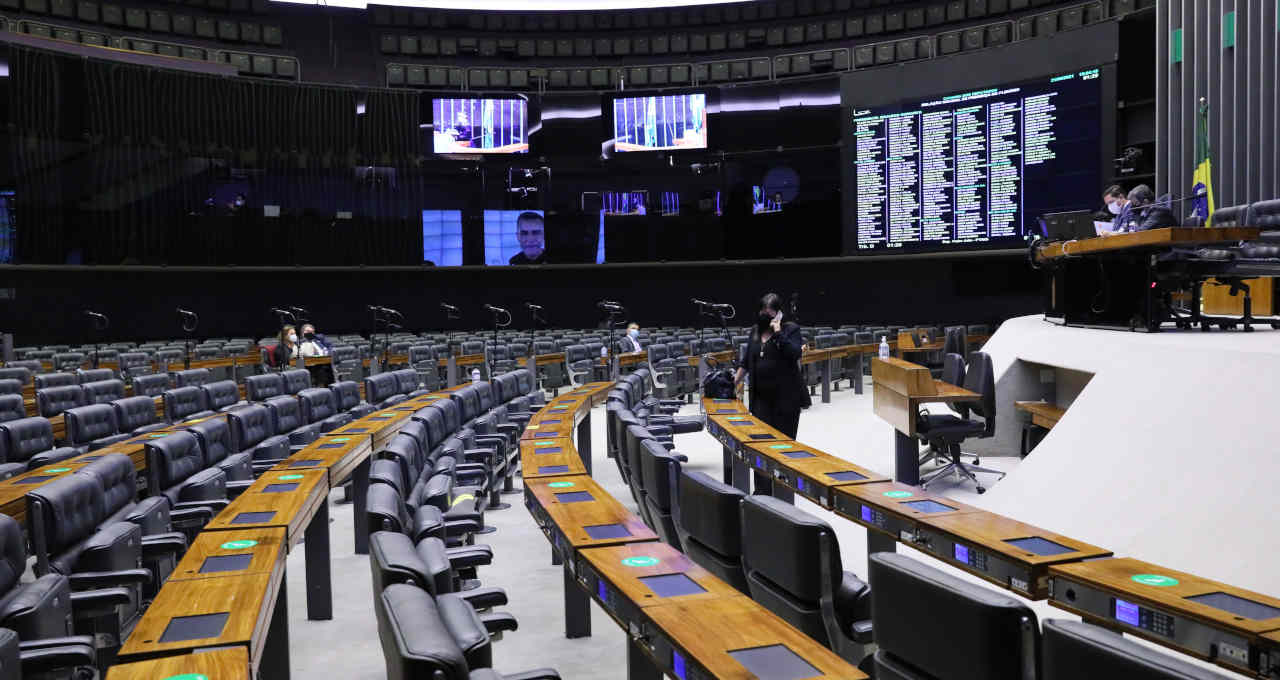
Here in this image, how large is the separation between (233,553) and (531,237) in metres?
16.9

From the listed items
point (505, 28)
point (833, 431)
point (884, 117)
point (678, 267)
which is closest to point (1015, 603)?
point (833, 431)

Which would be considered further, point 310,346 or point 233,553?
point 310,346

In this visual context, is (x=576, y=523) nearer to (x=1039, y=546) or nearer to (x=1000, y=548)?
(x=1000, y=548)

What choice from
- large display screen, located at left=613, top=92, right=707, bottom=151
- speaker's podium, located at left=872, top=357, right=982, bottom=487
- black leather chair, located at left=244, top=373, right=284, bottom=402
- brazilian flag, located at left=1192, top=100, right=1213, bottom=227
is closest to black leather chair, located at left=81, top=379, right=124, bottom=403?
black leather chair, located at left=244, top=373, right=284, bottom=402

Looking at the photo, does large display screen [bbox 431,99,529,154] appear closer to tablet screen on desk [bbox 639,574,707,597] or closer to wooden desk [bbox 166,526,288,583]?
wooden desk [bbox 166,526,288,583]

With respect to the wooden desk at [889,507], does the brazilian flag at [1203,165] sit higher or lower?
higher

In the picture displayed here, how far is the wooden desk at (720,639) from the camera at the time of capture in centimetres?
195

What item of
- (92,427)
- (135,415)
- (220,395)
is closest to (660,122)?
(220,395)

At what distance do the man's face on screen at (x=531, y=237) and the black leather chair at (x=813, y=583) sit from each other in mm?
17108

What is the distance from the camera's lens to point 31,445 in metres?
5.63

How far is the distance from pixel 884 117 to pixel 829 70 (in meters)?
3.65

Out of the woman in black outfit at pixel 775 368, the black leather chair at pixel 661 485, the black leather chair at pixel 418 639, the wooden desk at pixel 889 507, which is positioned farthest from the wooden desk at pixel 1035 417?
the black leather chair at pixel 418 639

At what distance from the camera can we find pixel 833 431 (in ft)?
31.4

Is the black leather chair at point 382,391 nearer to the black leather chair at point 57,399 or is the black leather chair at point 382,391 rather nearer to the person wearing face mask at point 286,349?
the black leather chair at point 57,399
